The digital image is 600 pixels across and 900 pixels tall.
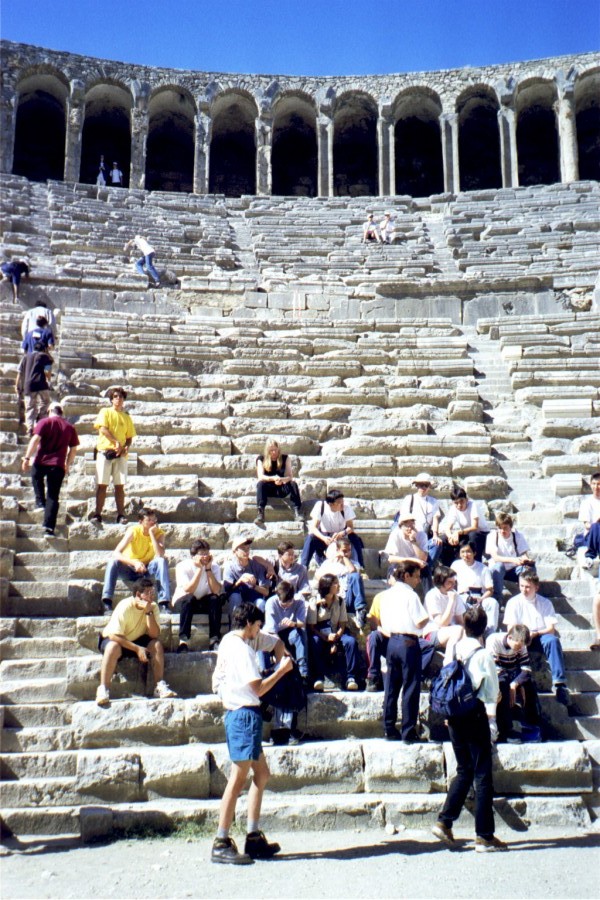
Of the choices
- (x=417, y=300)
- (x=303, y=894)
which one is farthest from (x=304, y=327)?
(x=303, y=894)

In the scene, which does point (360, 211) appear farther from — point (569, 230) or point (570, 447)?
point (570, 447)

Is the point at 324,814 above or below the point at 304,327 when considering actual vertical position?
below

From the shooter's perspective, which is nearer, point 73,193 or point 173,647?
point 173,647

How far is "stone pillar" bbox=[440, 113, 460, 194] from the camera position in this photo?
1117 inches

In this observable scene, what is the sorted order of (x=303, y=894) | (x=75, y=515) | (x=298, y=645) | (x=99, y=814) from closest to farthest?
(x=303, y=894) → (x=99, y=814) → (x=298, y=645) → (x=75, y=515)

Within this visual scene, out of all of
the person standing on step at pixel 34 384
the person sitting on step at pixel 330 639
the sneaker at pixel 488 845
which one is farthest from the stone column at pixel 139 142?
the sneaker at pixel 488 845

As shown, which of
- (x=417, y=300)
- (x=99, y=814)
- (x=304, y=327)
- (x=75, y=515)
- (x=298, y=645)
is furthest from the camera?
(x=417, y=300)

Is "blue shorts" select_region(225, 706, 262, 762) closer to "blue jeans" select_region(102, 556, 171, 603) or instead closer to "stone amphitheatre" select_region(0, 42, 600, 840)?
"stone amphitheatre" select_region(0, 42, 600, 840)

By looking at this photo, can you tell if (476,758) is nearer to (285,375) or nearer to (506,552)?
(506,552)

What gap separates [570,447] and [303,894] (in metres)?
7.70

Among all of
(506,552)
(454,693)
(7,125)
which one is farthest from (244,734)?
(7,125)

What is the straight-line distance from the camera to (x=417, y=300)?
666 inches

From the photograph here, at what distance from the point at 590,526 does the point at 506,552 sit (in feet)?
3.45

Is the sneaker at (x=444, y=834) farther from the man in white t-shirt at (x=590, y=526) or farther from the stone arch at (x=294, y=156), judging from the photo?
the stone arch at (x=294, y=156)
